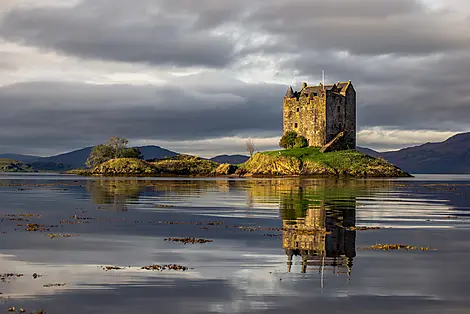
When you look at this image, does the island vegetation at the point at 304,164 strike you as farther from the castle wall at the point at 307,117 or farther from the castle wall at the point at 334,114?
the castle wall at the point at 334,114

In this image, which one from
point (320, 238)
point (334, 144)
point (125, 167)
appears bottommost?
point (320, 238)

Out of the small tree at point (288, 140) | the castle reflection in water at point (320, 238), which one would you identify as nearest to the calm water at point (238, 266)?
the castle reflection in water at point (320, 238)

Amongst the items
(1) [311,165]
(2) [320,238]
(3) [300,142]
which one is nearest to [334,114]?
(3) [300,142]

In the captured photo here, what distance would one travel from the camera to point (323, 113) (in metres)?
162

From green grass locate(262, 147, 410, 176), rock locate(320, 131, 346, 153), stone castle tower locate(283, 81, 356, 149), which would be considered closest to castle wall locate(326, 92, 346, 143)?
stone castle tower locate(283, 81, 356, 149)

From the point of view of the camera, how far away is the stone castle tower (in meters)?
162

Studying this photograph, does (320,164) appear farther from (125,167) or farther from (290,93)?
(125,167)

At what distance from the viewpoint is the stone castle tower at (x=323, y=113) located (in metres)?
162

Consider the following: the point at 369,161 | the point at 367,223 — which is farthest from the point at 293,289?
the point at 369,161

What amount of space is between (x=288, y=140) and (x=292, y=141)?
1228 mm

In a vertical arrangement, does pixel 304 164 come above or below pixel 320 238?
above

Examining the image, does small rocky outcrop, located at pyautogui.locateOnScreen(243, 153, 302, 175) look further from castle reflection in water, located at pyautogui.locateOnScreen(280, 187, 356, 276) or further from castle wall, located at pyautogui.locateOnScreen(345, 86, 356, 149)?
castle reflection in water, located at pyautogui.locateOnScreen(280, 187, 356, 276)

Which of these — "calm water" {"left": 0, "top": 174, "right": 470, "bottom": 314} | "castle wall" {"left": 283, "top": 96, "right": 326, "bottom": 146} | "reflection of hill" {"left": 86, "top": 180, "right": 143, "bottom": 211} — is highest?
"castle wall" {"left": 283, "top": 96, "right": 326, "bottom": 146}

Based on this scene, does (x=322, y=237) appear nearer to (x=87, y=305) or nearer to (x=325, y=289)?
(x=325, y=289)
